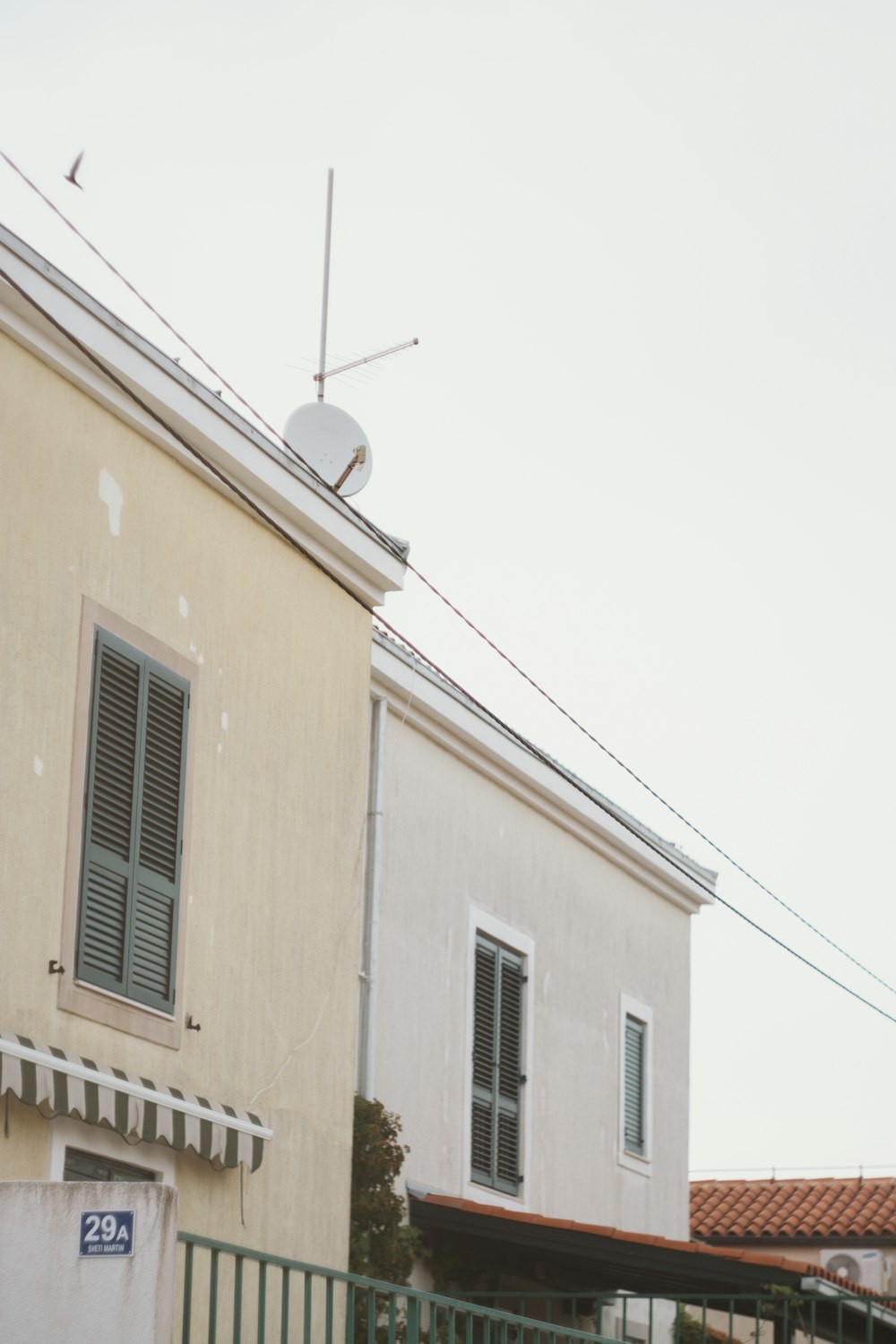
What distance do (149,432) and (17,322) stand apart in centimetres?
110

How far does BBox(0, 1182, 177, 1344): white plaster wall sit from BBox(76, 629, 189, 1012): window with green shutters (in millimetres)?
2008

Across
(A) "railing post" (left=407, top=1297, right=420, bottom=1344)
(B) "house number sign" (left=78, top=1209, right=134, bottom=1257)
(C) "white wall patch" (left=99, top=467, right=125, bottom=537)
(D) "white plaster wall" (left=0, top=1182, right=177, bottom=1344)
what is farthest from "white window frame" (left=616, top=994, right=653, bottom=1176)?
(B) "house number sign" (left=78, top=1209, right=134, bottom=1257)

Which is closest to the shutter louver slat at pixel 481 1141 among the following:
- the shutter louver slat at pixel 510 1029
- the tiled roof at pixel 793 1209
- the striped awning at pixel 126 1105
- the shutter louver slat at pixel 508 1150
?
the shutter louver slat at pixel 508 1150

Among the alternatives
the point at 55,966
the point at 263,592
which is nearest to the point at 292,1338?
the point at 55,966

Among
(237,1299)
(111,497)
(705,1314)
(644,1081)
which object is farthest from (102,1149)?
(644,1081)

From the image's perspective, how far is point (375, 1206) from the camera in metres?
12.8

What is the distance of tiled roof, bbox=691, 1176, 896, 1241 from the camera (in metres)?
26.4

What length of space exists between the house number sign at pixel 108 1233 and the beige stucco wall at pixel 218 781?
52.7 inches

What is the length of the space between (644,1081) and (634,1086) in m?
0.18

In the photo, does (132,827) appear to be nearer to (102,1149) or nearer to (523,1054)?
(102,1149)

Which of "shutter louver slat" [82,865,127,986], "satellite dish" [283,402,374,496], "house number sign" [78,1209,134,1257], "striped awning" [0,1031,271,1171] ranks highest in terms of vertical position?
"satellite dish" [283,402,374,496]

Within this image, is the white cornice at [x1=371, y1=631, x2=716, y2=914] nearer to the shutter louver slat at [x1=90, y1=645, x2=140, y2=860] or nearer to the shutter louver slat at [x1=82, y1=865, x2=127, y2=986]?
the shutter louver slat at [x1=90, y1=645, x2=140, y2=860]

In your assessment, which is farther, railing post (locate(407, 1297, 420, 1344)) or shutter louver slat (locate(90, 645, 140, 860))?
shutter louver slat (locate(90, 645, 140, 860))

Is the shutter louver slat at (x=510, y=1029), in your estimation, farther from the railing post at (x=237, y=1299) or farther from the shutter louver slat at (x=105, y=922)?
the shutter louver slat at (x=105, y=922)
